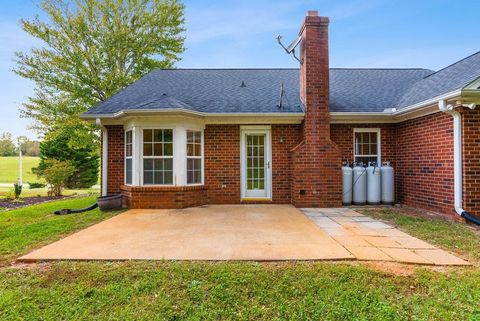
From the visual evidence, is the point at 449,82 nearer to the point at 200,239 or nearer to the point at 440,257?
the point at 440,257

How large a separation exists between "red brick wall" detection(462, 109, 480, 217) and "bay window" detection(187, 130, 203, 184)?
673 cm

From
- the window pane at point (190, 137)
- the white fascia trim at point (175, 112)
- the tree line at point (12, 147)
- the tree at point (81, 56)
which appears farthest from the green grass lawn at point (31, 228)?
the tree line at point (12, 147)

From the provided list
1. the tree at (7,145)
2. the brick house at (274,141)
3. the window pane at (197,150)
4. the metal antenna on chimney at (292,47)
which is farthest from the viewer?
the tree at (7,145)

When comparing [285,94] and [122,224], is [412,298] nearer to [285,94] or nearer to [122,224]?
[122,224]

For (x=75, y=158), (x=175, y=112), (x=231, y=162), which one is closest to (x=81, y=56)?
(x=75, y=158)

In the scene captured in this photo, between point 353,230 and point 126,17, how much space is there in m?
17.9

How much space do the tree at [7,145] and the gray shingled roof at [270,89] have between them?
5435 cm

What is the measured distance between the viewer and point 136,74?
56.8ft

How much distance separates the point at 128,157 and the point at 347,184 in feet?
22.3

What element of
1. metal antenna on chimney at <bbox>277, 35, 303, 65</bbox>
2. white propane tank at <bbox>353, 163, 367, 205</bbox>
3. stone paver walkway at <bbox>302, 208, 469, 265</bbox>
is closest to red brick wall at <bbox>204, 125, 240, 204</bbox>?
stone paver walkway at <bbox>302, 208, 469, 265</bbox>

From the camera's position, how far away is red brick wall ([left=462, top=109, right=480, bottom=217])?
19.8 ft

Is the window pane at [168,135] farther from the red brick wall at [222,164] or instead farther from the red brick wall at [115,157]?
the red brick wall at [115,157]

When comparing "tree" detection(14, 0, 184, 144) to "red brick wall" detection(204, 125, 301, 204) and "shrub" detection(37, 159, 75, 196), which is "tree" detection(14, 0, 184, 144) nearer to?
"shrub" detection(37, 159, 75, 196)

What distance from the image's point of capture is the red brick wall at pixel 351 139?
8.77m
